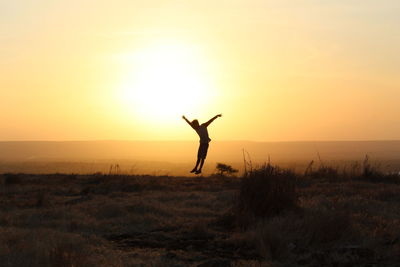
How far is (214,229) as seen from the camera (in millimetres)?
9547

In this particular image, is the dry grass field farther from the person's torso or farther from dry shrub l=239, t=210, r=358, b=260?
the person's torso

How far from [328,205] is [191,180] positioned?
28.0 feet

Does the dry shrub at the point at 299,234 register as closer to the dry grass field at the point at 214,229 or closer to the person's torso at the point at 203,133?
the dry grass field at the point at 214,229

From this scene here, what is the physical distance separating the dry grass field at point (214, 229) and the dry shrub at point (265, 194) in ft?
0.06

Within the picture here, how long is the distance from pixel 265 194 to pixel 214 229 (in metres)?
1.25

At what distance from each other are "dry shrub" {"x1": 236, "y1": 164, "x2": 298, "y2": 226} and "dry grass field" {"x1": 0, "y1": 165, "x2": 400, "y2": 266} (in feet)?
0.06

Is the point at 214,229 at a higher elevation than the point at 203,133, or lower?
lower

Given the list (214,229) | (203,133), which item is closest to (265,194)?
(214,229)

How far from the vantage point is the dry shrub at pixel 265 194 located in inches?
393

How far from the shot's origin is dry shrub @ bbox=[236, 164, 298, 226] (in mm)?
9984

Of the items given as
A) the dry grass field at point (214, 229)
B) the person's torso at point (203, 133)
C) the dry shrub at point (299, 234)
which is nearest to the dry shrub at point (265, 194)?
the dry grass field at point (214, 229)

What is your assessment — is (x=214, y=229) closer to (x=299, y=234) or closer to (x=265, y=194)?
(x=265, y=194)

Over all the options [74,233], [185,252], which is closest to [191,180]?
[74,233]

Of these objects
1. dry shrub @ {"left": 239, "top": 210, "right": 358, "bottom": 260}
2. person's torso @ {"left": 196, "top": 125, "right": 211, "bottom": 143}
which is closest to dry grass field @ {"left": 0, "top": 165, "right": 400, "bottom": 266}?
dry shrub @ {"left": 239, "top": 210, "right": 358, "bottom": 260}
